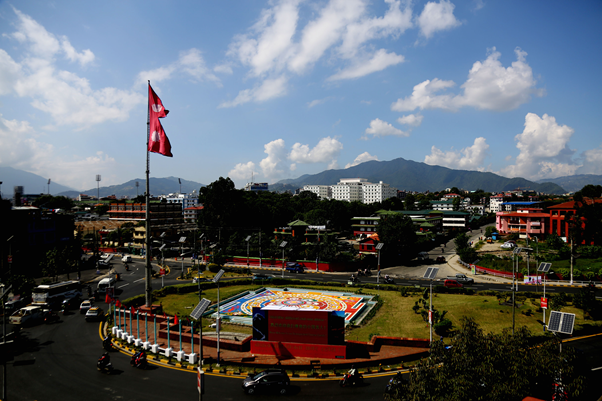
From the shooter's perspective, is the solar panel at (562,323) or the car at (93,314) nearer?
the solar panel at (562,323)

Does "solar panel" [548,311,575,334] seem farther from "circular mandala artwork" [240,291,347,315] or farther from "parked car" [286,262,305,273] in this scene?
"parked car" [286,262,305,273]

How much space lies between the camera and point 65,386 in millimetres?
18469

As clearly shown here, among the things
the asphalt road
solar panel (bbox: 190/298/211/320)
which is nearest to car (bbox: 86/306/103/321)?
the asphalt road

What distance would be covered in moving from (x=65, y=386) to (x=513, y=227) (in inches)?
3736

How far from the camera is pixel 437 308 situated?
31859 millimetres

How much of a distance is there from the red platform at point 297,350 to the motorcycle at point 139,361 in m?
6.82

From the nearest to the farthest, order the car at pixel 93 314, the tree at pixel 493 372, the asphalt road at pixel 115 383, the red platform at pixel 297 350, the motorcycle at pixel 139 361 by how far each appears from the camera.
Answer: the tree at pixel 493 372, the asphalt road at pixel 115 383, the motorcycle at pixel 139 361, the red platform at pixel 297 350, the car at pixel 93 314

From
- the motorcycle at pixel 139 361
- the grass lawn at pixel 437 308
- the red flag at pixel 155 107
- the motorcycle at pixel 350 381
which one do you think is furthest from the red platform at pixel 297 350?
the red flag at pixel 155 107

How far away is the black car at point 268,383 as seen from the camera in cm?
1778

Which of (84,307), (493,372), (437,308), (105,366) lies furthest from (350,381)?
(84,307)

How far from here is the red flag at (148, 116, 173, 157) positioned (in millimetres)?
25359

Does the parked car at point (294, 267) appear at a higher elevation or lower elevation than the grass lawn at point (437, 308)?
lower

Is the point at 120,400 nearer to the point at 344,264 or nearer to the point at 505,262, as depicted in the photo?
the point at 344,264

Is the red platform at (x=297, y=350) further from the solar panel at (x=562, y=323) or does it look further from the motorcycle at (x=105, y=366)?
the solar panel at (x=562, y=323)
